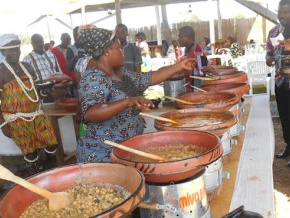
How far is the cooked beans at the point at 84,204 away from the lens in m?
1.00

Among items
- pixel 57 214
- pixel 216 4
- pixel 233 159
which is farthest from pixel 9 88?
pixel 216 4

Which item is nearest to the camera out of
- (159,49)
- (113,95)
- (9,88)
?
(113,95)

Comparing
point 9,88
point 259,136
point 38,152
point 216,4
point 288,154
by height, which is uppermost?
point 216,4

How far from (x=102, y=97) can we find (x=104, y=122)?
196 mm

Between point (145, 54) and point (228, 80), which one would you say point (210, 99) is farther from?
point (145, 54)

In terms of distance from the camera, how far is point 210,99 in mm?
2211

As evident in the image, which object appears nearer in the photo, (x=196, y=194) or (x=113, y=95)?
(x=196, y=194)

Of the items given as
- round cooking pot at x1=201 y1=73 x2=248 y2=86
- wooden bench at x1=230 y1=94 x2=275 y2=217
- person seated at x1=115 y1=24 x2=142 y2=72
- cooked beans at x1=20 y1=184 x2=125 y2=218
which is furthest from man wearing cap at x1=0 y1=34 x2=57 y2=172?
cooked beans at x1=20 y1=184 x2=125 y2=218

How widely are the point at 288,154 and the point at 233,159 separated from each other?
2269 millimetres

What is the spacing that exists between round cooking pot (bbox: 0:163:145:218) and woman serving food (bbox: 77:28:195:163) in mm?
399

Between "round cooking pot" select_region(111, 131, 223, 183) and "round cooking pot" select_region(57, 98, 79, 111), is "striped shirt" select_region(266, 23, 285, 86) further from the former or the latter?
"round cooking pot" select_region(111, 131, 223, 183)

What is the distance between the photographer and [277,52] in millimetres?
3436

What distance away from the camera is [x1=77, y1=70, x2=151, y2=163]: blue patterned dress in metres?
1.62

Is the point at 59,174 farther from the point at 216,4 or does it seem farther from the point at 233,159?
the point at 216,4
